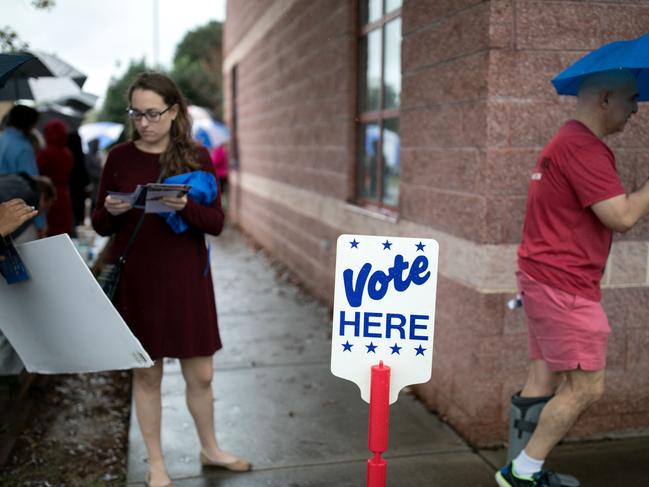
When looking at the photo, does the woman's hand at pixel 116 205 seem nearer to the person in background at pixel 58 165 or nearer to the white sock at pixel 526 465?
the white sock at pixel 526 465

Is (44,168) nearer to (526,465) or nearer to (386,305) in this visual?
(526,465)

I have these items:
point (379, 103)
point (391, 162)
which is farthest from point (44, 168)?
point (391, 162)

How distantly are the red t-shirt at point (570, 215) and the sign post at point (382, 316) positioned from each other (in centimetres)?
88

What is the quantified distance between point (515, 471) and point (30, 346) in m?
2.29

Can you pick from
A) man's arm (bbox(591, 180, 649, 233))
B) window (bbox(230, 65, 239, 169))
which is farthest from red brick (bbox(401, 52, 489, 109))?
window (bbox(230, 65, 239, 169))

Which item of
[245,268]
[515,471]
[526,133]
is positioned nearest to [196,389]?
[515,471]

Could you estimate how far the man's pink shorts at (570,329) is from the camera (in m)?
3.19

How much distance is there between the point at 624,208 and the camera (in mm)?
3002

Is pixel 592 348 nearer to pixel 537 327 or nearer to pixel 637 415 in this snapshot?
pixel 537 327

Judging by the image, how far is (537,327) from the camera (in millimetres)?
3348

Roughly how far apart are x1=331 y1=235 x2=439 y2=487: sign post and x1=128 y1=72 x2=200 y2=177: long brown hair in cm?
121

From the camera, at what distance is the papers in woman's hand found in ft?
10.4

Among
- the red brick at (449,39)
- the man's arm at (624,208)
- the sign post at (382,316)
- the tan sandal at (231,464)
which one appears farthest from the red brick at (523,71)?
the tan sandal at (231,464)

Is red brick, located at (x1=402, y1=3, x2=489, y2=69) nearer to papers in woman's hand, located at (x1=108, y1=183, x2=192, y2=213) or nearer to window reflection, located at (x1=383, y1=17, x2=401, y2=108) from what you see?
window reflection, located at (x1=383, y1=17, x2=401, y2=108)
